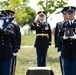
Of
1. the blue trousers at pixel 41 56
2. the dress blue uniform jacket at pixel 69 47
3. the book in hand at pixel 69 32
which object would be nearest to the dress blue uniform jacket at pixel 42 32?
the blue trousers at pixel 41 56

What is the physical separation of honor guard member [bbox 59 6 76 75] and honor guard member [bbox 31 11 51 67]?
13.1ft

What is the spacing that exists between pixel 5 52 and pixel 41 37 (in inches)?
182

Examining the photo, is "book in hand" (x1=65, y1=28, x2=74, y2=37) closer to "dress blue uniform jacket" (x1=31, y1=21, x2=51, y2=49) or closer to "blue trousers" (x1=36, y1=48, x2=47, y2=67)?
"blue trousers" (x1=36, y1=48, x2=47, y2=67)

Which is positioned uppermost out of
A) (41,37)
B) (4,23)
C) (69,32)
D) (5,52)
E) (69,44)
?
(4,23)

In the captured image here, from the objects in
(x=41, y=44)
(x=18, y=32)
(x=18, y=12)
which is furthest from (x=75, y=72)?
(x=18, y=12)

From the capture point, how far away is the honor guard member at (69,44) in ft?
24.4

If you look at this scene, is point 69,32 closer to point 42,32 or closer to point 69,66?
point 69,66

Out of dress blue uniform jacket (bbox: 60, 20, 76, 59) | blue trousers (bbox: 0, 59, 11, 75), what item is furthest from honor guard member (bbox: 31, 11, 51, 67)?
blue trousers (bbox: 0, 59, 11, 75)

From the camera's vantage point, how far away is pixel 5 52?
746 cm

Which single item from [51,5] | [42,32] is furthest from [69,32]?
[51,5]

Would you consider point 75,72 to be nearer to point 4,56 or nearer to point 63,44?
point 63,44

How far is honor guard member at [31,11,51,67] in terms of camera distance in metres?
11.7

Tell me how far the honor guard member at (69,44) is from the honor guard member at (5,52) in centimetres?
116

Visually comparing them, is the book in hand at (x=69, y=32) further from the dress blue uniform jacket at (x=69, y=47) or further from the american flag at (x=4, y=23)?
the american flag at (x=4, y=23)
